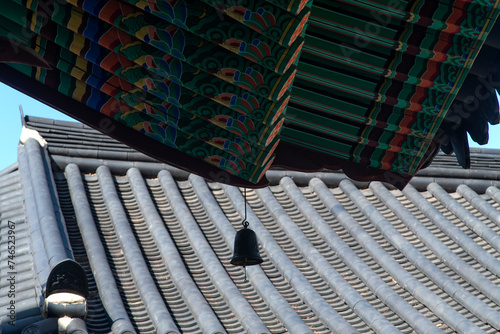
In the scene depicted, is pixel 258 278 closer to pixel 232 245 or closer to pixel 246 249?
pixel 232 245

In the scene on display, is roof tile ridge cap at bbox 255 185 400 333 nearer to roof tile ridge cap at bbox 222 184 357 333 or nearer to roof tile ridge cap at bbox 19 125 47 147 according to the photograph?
roof tile ridge cap at bbox 222 184 357 333

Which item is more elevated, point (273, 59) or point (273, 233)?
point (273, 59)

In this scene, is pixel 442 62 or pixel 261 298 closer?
pixel 442 62

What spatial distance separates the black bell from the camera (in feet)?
20.4

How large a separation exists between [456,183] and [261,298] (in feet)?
12.7

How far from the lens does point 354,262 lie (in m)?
7.50

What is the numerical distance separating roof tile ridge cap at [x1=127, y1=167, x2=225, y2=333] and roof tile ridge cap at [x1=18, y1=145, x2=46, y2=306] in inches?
44.6

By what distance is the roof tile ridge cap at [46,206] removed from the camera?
6.19 m

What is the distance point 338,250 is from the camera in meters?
7.71

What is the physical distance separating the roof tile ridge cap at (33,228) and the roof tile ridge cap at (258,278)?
1850 millimetres

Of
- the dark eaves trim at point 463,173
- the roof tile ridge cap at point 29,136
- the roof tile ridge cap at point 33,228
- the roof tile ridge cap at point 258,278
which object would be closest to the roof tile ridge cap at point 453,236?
the dark eaves trim at point 463,173

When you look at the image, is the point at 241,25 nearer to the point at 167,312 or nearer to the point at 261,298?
the point at 167,312

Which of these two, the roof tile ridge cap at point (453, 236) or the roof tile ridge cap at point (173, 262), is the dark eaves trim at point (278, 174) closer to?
the roof tile ridge cap at point (173, 262)

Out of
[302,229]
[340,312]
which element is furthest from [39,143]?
[340,312]
